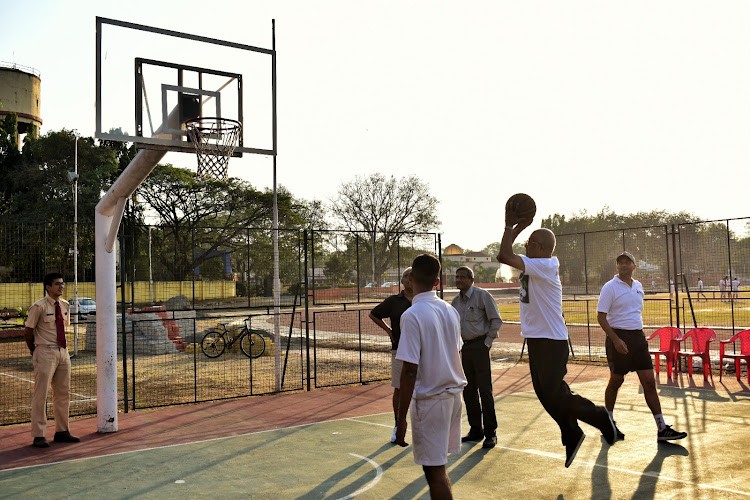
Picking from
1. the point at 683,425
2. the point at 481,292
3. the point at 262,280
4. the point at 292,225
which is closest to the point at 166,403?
the point at 262,280

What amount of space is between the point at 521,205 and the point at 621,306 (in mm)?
2949

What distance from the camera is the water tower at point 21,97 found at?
61.2m

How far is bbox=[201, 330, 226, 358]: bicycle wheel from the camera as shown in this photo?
66.5 ft

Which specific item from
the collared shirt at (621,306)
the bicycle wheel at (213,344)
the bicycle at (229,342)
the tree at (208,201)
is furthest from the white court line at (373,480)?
the tree at (208,201)

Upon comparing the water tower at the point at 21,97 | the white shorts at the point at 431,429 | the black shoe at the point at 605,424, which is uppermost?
the water tower at the point at 21,97

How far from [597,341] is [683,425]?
13.8 metres

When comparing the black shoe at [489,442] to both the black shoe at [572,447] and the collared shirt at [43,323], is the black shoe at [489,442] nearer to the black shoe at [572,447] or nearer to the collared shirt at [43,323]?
the black shoe at [572,447]

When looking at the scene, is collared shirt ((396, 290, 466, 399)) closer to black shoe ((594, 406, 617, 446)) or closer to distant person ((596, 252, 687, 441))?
black shoe ((594, 406, 617, 446))

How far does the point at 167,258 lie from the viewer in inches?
592

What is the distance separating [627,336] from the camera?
7.96 m

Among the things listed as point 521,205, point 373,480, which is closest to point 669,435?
point 373,480

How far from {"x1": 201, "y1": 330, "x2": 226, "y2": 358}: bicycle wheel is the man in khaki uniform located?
35.7 feet

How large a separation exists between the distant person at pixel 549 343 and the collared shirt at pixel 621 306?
193cm

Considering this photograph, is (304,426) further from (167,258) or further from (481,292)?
(167,258)
